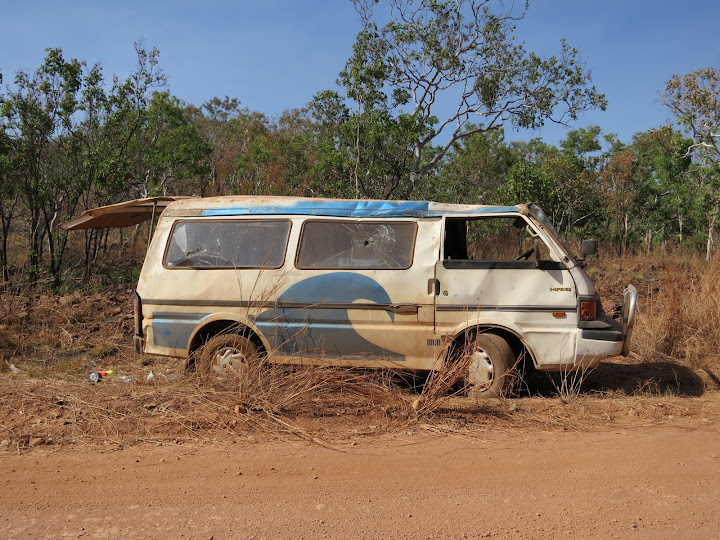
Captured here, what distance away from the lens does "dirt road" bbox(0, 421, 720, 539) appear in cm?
350

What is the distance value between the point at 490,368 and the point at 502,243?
2.75 metres

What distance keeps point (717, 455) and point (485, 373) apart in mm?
2009

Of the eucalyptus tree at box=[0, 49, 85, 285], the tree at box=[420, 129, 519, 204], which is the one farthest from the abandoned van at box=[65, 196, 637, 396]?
the tree at box=[420, 129, 519, 204]

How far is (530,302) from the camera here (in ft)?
18.9

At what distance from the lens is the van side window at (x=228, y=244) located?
20.5ft

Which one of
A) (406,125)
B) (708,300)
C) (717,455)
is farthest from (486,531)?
(406,125)

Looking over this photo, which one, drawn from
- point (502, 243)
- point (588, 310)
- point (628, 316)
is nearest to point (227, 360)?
point (588, 310)

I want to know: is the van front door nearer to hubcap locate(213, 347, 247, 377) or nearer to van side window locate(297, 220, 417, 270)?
van side window locate(297, 220, 417, 270)

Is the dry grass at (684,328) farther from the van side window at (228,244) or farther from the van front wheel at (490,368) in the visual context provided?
the van side window at (228,244)

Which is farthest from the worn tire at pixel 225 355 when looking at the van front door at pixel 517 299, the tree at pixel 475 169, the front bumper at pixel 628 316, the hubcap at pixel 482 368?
the tree at pixel 475 169

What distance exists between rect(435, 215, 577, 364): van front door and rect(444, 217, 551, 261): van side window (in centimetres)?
9

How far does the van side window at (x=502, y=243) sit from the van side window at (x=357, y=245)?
45cm

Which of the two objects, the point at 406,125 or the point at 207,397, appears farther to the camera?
the point at 406,125

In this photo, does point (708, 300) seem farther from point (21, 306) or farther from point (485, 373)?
point (21, 306)
